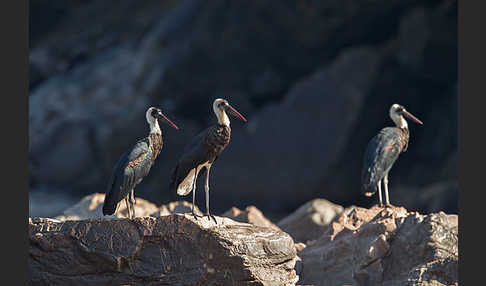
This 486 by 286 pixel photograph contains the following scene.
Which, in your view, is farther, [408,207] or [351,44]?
[351,44]

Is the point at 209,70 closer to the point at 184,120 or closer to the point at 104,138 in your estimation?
the point at 184,120

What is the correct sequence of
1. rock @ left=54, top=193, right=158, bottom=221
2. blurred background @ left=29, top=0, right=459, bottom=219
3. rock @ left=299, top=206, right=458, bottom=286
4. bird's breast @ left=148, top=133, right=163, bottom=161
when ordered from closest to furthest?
rock @ left=299, top=206, right=458, bottom=286 → bird's breast @ left=148, top=133, right=163, bottom=161 → rock @ left=54, top=193, right=158, bottom=221 → blurred background @ left=29, top=0, right=459, bottom=219

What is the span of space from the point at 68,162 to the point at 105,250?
15084 millimetres

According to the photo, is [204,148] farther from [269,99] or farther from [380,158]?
[269,99]

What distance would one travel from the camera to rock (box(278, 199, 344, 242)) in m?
15.4

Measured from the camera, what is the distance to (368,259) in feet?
38.8

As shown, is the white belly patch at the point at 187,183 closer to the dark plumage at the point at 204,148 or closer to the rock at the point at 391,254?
the dark plumage at the point at 204,148

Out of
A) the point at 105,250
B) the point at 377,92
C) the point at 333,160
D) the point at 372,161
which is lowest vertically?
the point at 105,250

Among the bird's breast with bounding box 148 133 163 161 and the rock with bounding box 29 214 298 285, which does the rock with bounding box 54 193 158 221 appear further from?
the rock with bounding box 29 214 298 285

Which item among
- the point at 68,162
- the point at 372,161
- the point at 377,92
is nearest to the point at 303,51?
the point at 377,92

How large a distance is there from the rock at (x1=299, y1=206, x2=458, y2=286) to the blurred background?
12.1 meters

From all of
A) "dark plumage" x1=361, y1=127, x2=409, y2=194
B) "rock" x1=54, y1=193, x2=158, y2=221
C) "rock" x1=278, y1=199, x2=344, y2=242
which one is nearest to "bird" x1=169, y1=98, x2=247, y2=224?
"rock" x1=54, y1=193, x2=158, y2=221

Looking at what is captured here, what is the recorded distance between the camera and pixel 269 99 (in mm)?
25656

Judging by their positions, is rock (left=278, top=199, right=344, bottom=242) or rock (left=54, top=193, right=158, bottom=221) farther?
rock (left=278, top=199, right=344, bottom=242)
